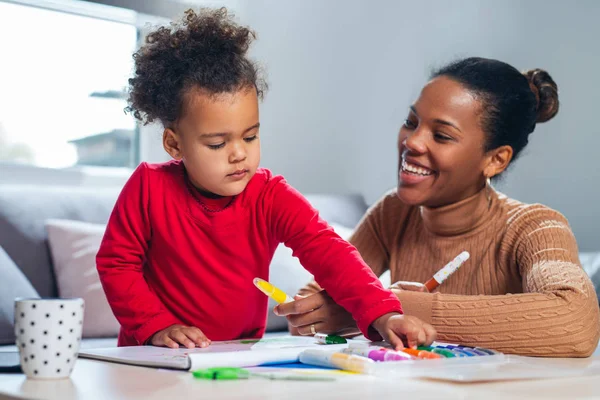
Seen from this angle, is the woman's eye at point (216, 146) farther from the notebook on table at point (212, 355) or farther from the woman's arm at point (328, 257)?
the notebook on table at point (212, 355)

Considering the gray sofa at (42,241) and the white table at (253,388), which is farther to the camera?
the gray sofa at (42,241)

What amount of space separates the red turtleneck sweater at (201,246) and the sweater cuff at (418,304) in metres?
0.17

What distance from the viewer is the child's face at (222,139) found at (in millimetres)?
1208

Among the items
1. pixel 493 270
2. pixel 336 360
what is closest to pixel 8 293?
pixel 493 270

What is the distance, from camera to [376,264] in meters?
1.76

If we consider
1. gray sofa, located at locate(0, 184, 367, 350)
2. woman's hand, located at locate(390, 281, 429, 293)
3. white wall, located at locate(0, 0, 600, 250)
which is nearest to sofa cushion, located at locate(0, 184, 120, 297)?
gray sofa, located at locate(0, 184, 367, 350)

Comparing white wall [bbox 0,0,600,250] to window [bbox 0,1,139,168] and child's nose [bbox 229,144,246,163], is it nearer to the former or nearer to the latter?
window [bbox 0,1,139,168]

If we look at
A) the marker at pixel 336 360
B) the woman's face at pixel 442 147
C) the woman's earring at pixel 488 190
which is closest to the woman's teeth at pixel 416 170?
the woman's face at pixel 442 147

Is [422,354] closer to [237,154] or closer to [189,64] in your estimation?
[237,154]

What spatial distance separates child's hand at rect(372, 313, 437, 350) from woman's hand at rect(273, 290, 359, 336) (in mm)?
162

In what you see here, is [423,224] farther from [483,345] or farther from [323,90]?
[323,90]

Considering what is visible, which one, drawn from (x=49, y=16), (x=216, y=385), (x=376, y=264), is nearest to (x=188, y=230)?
(x=216, y=385)

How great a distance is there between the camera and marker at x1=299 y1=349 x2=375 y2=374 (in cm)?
86

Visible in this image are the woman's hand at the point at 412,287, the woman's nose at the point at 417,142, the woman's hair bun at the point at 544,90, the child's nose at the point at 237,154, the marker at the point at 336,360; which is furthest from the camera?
the woman's hair bun at the point at 544,90
